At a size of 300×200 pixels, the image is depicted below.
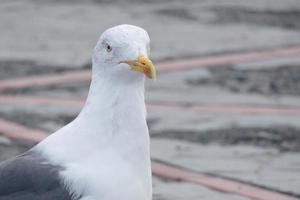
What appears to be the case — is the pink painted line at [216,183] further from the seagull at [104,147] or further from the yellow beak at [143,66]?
the yellow beak at [143,66]

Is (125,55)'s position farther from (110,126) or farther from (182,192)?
(182,192)

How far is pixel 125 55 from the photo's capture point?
524 cm

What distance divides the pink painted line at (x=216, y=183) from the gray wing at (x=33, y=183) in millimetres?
2165

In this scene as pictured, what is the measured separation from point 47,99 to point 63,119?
69 centimetres

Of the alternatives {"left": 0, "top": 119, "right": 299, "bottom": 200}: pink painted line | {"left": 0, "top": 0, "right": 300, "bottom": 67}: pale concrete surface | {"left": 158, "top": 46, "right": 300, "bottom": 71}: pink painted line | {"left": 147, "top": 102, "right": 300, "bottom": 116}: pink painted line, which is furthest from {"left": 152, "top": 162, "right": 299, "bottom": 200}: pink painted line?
{"left": 0, "top": 0, "right": 300, "bottom": 67}: pale concrete surface

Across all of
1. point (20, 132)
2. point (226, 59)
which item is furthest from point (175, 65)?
point (20, 132)

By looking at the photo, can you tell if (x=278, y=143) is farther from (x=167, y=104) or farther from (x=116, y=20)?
(x=116, y=20)

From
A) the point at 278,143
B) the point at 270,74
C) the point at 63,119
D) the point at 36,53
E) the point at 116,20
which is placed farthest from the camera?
the point at 116,20

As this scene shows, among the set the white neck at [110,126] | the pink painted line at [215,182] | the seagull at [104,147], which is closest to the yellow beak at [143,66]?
the seagull at [104,147]

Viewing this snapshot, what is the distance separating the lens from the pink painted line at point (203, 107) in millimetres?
8891

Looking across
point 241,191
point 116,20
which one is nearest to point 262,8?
point 116,20

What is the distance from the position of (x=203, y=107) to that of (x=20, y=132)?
53.8 inches

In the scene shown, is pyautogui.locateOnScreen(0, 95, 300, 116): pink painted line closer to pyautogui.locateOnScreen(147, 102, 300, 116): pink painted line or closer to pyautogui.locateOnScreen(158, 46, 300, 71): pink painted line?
pyautogui.locateOnScreen(147, 102, 300, 116): pink painted line

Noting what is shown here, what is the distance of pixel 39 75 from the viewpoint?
33.1 ft
